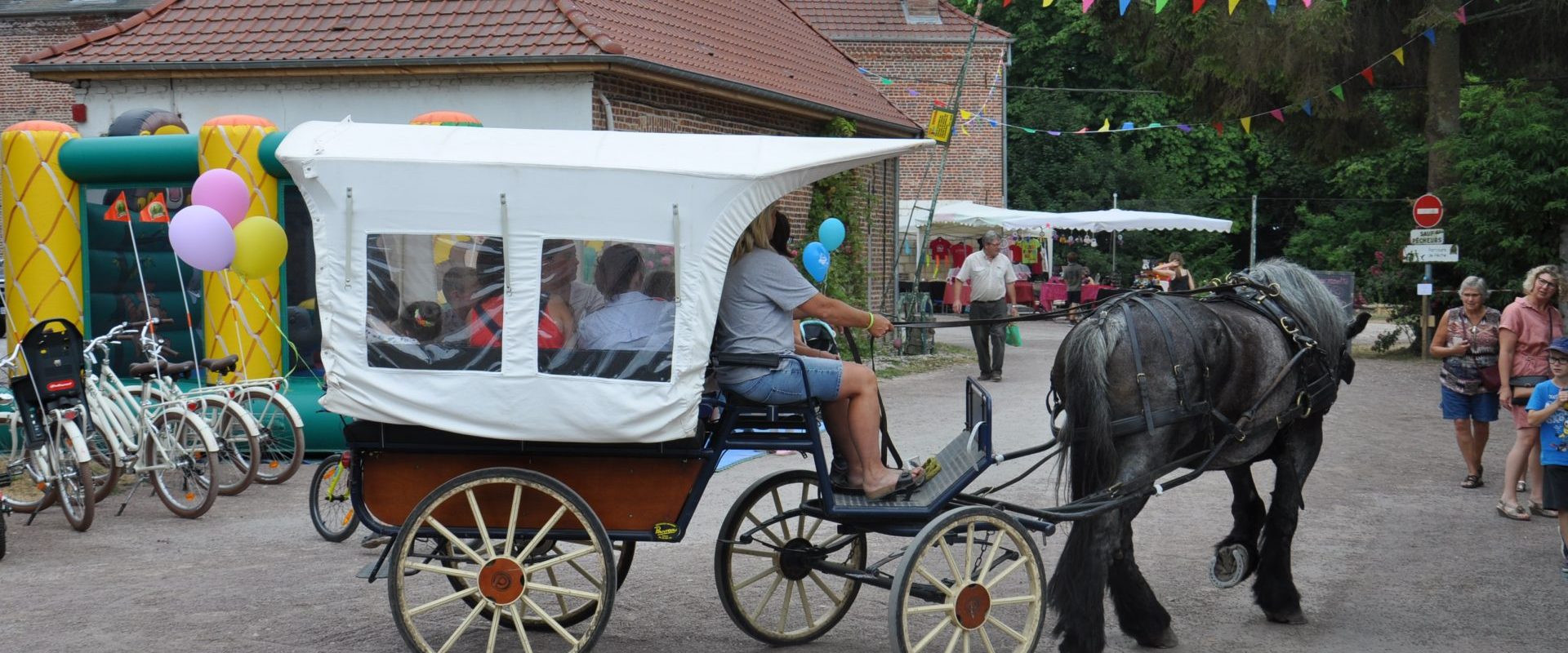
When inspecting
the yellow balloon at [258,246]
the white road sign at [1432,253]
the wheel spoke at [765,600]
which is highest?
the yellow balloon at [258,246]

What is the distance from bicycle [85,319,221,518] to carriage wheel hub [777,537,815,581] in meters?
4.47

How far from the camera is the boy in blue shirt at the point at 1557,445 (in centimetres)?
671

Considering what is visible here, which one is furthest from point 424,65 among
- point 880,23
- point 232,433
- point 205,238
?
point 880,23

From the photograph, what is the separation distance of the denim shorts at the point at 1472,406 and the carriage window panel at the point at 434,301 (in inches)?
277

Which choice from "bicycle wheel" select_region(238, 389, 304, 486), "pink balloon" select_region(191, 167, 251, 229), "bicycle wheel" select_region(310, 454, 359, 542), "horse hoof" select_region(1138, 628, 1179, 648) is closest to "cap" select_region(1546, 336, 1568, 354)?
"horse hoof" select_region(1138, 628, 1179, 648)

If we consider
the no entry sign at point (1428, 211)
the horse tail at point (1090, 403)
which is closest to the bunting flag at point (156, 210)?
the horse tail at point (1090, 403)

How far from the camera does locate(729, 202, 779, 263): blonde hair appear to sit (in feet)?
17.5

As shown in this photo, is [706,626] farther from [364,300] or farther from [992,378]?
[992,378]

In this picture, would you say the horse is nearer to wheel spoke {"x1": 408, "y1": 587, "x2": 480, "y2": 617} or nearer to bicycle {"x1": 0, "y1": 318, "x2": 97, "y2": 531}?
wheel spoke {"x1": 408, "y1": 587, "x2": 480, "y2": 617}

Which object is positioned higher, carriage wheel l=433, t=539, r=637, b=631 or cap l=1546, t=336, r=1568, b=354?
cap l=1546, t=336, r=1568, b=354

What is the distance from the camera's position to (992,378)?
17.0 meters

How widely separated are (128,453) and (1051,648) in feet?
20.1

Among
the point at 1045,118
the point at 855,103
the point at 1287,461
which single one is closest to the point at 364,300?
the point at 1287,461

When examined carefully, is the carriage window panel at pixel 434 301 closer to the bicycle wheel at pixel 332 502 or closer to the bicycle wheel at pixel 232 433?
the bicycle wheel at pixel 332 502
